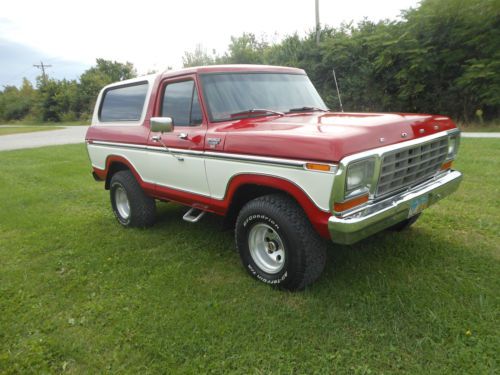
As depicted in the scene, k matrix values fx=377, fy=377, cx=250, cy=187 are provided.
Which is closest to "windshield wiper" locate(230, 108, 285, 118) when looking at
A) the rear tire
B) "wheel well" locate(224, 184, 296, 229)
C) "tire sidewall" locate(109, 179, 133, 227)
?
"wheel well" locate(224, 184, 296, 229)

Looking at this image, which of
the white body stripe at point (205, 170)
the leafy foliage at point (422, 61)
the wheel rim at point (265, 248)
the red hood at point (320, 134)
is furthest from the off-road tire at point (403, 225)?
the leafy foliage at point (422, 61)

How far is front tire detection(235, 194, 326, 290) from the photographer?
3004 mm

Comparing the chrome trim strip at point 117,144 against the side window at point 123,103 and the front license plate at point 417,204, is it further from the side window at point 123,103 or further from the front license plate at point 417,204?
the front license plate at point 417,204

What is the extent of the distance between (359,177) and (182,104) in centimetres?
214

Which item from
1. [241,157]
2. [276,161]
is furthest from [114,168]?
[276,161]

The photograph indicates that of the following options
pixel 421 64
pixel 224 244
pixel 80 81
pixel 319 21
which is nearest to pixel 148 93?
pixel 224 244

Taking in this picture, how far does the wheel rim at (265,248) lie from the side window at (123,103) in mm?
2180

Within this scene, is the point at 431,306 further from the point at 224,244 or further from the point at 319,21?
the point at 319,21

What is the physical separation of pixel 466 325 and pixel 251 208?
1.83 m

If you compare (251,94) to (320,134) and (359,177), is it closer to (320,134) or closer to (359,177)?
(320,134)

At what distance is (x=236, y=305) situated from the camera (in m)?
3.16

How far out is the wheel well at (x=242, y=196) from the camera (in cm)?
340

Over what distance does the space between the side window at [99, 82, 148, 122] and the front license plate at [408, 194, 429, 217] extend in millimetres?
3182

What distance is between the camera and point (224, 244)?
173 inches
